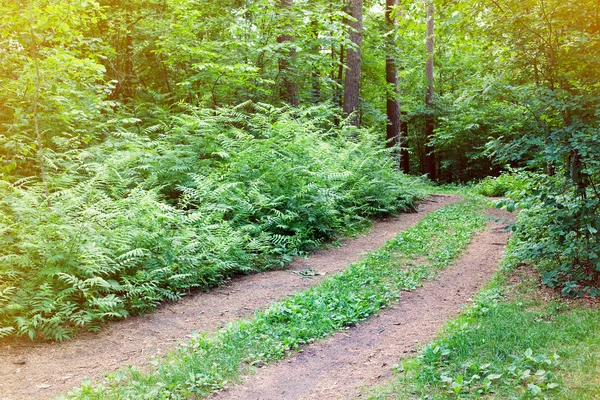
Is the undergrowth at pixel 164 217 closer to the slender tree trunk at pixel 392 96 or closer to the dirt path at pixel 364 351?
the dirt path at pixel 364 351

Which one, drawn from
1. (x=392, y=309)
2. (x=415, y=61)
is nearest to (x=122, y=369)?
(x=392, y=309)

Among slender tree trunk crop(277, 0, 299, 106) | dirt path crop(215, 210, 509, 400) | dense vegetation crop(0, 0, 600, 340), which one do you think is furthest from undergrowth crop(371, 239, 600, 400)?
slender tree trunk crop(277, 0, 299, 106)

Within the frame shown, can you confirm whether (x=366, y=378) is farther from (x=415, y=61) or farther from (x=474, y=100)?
(x=415, y=61)

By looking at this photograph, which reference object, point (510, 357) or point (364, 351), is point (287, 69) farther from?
point (510, 357)

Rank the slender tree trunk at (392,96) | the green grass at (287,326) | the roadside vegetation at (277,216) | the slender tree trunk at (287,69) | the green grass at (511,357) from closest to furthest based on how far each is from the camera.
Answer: the green grass at (511,357), the green grass at (287,326), the roadside vegetation at (277,216), the slender tree trunk at (287,69), the slender tree trunk at (392,96)

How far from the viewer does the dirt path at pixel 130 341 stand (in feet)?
13.7

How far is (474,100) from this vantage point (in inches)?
268

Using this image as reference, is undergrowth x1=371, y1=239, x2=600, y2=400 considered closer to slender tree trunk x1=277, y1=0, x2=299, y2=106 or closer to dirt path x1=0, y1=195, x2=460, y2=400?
dirt path x1=0, y1=195, x2=460, y2=400

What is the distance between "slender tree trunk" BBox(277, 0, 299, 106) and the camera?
13.7m

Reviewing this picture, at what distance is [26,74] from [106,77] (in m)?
6.68

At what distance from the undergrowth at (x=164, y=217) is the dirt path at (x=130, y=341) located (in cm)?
21

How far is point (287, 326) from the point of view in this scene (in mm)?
5211

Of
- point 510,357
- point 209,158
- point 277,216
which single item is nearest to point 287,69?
point 209,158

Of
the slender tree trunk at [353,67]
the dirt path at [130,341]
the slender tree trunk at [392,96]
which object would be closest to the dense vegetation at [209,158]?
the dirt path at [130,341]
